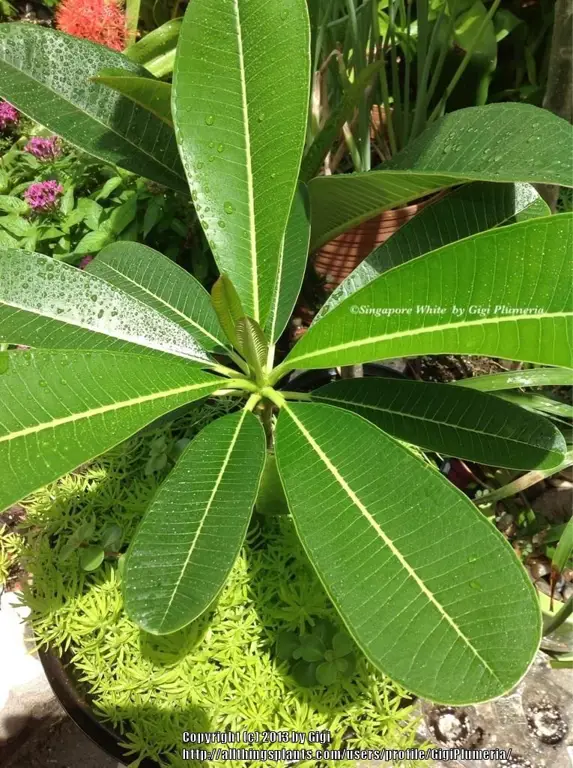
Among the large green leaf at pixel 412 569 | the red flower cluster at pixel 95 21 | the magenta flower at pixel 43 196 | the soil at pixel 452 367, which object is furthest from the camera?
the red flower cluster at pixel 95 21

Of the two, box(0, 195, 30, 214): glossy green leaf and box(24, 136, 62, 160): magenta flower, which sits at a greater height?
box(24, 136, 62, 160): magenta flower

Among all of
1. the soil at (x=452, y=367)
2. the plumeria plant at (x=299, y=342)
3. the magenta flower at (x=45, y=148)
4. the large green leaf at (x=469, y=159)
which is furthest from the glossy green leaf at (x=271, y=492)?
the magenta flower at (x=45, y=148)

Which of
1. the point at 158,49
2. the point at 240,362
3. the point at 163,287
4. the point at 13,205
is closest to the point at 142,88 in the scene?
the point at 163,287

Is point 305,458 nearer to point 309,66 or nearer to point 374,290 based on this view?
point 374,290

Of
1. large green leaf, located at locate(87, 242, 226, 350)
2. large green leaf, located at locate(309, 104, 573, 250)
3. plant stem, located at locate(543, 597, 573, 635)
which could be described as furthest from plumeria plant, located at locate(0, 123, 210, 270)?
plant stem, located at locate(543, 597, 573, 635)

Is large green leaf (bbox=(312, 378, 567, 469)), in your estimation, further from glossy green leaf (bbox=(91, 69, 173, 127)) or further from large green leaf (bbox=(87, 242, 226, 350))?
glossy green leaf (bbox=(91, 69, 173, 127))

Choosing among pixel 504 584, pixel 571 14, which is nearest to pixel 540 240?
pixel 504 584

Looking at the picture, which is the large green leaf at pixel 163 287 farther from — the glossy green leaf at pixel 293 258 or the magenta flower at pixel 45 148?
the magenta flower at pixel 45 148
